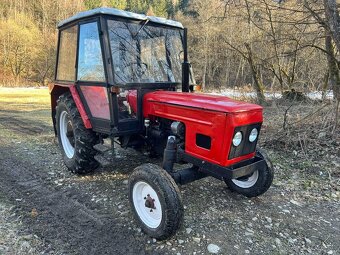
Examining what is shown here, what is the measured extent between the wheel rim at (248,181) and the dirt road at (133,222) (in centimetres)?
17

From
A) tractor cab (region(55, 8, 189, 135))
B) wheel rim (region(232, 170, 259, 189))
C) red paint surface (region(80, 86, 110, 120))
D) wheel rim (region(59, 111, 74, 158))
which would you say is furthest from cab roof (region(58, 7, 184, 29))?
wheel rim (region(232, 170, 259, 189))

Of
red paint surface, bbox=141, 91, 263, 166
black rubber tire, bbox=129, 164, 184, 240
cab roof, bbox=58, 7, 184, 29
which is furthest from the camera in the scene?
cab roof, bbox=58, 7, 184, 29

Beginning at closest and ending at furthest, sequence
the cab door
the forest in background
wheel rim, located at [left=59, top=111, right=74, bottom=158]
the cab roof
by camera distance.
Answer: the cab roof
the cab door
wheel rim, located at [left=59, top=111, right=74, bottom=158]
the forest in background

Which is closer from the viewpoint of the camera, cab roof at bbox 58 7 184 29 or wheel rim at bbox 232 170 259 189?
cab roof at bbox 58 7 184 29

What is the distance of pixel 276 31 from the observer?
30.7 feet

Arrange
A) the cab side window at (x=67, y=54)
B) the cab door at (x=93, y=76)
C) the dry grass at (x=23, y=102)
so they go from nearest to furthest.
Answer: the cab door at (x=93, y=76)
the cab side window at (x=67, y=54)
the dry grass at (x=23, y=102)

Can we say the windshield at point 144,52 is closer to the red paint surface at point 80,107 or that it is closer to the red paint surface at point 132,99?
the red paint surface at point 132,99

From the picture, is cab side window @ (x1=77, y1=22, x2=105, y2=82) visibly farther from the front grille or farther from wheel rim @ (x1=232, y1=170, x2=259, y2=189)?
wheel rim @ (x1=232, y1=170, x2=259, y2=189)

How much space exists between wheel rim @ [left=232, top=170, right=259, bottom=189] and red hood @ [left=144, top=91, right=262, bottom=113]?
3.21 ft

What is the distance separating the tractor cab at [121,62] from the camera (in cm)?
353

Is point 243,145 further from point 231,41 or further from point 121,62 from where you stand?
point 231,41

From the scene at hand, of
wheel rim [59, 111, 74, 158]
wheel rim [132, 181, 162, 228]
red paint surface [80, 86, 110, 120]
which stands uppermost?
red paint surface [80, 86, 110, 120]

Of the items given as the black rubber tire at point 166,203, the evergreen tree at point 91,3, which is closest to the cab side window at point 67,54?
the black rubber tire at point 166,203

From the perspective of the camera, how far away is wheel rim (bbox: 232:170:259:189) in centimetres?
365
